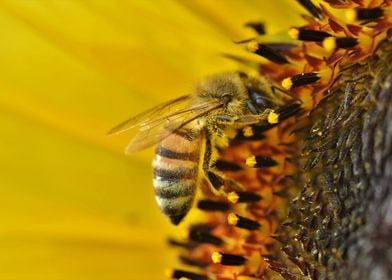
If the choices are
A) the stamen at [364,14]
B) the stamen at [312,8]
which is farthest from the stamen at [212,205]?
the stamen at [364,14]

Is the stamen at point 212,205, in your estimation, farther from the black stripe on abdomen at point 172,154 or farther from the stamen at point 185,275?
the black stripe on abdomen at point 172,154

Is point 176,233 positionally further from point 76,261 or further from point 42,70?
point 42,70

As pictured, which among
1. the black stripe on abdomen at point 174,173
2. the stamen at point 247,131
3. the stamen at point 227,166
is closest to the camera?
the black stripe on abdomen at point 174,173

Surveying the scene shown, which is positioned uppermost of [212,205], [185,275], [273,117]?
[273,117]

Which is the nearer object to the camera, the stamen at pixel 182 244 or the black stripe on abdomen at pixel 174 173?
the black stripe on abdomen at pixel 174 173

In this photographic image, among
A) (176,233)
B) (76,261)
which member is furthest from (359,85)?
(76,261)

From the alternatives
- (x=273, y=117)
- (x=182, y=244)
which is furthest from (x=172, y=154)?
(x=182, y=244)

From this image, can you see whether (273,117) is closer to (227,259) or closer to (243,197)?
(243,197)
